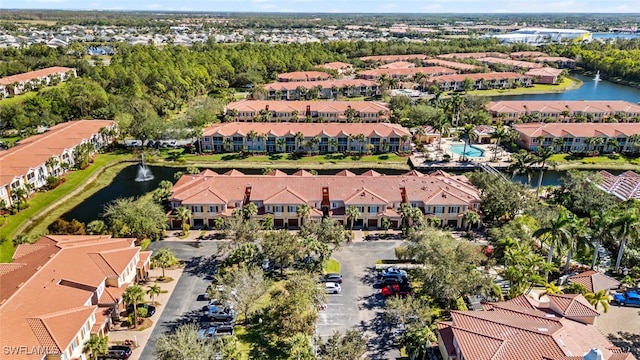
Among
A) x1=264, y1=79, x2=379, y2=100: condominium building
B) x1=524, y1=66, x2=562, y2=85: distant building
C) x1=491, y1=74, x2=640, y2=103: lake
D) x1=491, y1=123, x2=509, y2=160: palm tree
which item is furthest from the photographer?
x1=524, y1=66, x2=562, y2=85: distant building

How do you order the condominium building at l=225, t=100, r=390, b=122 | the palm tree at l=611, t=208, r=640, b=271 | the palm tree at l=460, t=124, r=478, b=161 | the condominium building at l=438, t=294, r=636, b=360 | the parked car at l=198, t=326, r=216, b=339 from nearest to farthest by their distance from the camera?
the condominium building at l=438, t=294, r=636, b=360
the parked car at l=198, t=326, r=216, b=339
the palm tree at l=611, t=208, r=640, b=271
the palm tree at l=460, t=124, r=478, b=161
the condominium building at l=225, t=100, r=390, b=122

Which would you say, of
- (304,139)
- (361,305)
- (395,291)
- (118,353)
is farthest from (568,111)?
(118,353)

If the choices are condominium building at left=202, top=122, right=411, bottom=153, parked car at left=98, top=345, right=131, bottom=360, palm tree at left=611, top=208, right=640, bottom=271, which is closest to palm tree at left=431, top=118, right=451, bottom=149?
condominium building at left=202, top=122, right=411, bottom=153

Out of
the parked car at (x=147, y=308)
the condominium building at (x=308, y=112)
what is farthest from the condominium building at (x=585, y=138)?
the parked car at (x=147, y=308)

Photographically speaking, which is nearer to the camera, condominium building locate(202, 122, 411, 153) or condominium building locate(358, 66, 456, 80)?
condominium building locate(202, 122, 411, 153)

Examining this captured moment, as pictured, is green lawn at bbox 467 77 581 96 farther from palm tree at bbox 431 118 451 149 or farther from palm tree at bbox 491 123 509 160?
palm tree at bbox 491 123 509 160

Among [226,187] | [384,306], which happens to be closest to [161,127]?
[226,187]
